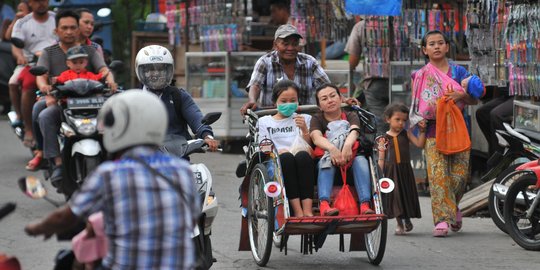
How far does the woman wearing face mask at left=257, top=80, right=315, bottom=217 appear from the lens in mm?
8617

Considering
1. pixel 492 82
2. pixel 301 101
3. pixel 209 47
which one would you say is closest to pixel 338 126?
pixel 301 101

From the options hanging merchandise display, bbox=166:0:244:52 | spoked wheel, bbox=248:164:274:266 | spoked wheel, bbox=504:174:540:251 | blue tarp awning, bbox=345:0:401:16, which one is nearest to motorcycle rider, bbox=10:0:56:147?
hanging merchandise display, bbox=166:0:244:52

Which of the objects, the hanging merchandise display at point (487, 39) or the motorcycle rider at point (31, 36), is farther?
the motorcycle rider at point (31, 36)

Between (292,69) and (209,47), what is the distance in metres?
6.60

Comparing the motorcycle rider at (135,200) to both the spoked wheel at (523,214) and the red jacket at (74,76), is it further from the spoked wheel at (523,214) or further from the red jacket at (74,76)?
the red jacket at (74,76)

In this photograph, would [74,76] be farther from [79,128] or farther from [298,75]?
[298,75]

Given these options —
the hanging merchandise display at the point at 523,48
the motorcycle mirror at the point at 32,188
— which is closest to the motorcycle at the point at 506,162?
the hanging merchandise display at the point at 523,48

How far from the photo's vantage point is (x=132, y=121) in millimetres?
4832

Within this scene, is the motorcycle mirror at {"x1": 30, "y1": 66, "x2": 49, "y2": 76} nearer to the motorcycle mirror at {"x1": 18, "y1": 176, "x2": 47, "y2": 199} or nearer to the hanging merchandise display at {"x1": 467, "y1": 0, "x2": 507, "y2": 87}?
the hanging merchandise display at {"x1": 467, "y1": 0, "x2": 507, "y2": 87}

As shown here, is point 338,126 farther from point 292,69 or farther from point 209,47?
point 209,47

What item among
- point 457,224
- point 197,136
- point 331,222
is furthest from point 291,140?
point 457,224

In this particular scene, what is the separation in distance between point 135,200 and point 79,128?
5.94 metres

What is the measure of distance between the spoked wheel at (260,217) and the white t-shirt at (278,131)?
24 centimetres

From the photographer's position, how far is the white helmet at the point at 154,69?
329 inches
